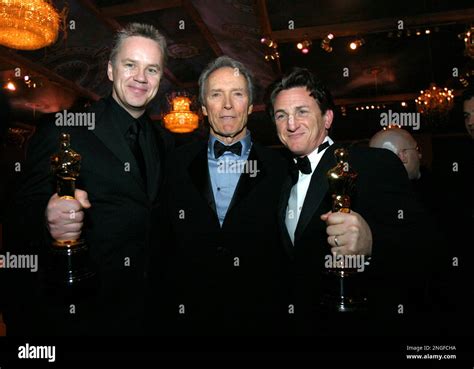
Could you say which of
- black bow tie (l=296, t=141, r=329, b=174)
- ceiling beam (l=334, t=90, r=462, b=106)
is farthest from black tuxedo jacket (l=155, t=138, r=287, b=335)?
ceiling beam (l=334, t=90, r=462, b=106)

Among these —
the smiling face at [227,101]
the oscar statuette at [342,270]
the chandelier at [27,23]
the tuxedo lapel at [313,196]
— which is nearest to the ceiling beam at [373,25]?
the chandelier at [27,23]

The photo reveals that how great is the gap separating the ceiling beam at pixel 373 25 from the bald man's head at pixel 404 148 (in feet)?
8.02

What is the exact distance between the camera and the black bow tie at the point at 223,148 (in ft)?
8.43

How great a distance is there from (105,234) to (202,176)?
764 mm


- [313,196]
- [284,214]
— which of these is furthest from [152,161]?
[313,196]

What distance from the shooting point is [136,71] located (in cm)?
235

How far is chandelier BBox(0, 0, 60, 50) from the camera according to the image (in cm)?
399

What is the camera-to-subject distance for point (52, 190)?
1990mm

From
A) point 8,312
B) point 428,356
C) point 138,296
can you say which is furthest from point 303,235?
point 8,312

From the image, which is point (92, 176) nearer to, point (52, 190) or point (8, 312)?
point (52, 190)

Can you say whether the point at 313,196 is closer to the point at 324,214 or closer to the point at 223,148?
the point at 324,214

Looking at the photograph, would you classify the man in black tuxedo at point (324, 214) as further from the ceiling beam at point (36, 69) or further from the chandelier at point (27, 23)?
the ceiling beam at point (36, 69)

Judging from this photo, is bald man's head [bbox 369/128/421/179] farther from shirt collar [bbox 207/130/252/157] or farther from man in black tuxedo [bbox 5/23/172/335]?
man in black tuxedo [bbox 5/23/172/335]

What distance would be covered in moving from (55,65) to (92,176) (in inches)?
261
